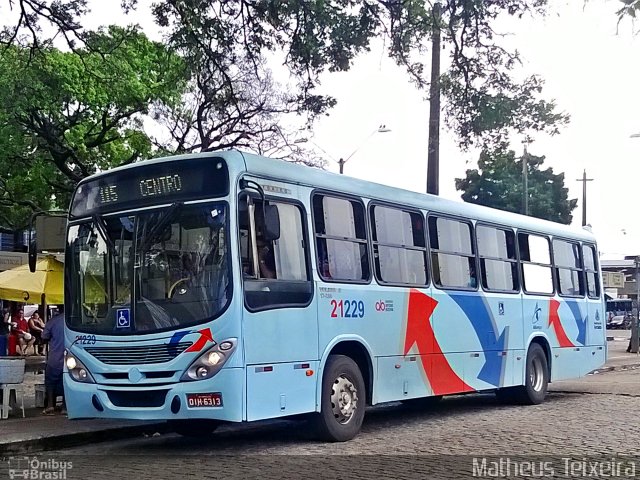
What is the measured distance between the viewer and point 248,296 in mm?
9078

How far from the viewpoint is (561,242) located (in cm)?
1630

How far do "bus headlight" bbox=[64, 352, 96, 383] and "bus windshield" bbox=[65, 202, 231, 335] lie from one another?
375 mm

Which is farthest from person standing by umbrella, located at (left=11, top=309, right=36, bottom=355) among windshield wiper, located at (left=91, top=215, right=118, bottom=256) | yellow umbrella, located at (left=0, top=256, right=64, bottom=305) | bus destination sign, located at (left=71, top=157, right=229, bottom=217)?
windshield wiper, located at (left=91, top=215, right=118, bottom=256)

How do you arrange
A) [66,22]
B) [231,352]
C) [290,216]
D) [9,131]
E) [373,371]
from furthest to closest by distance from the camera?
1. [9,131]
2. [66,22]
3. [373,371]
4. [290,216]
5. [231,352]

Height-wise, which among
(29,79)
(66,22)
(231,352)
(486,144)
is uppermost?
(29,79)

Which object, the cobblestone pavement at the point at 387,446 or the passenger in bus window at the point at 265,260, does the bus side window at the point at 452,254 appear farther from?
the passenger in bus window at the point at 265,260

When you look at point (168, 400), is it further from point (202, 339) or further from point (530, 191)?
point (530, 191)

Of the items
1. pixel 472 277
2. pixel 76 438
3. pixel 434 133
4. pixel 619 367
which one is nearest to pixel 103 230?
pixel 76 438

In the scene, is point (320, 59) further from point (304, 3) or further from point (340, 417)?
point (340, 417)

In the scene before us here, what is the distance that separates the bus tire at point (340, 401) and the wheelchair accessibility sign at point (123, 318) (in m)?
2.29

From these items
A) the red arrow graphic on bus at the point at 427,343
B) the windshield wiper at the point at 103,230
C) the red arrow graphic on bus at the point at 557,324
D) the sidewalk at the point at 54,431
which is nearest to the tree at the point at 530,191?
the red arrow graphic on bus at the point at 557,324

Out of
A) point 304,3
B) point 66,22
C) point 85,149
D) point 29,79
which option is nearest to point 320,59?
point 304,3

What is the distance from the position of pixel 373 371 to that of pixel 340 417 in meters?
0.84

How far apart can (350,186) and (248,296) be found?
254cm
